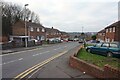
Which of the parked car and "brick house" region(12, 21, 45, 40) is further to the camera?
"brick house" region(12, 21, 45, 40)

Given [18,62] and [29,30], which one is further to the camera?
[29,30]

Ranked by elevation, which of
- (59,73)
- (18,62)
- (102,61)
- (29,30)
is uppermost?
(29,30)

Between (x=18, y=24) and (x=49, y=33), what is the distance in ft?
114

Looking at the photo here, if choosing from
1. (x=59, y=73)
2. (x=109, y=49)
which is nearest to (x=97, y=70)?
(x=59, y=73)

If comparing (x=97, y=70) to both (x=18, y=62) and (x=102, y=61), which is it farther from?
(x=18, y=62)

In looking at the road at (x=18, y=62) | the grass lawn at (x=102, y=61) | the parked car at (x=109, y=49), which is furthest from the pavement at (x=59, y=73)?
the parked car at (x=109, y=49)

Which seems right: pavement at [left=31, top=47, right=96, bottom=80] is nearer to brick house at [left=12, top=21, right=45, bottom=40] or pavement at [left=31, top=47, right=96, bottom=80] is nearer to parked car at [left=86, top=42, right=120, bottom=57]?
parked car at [left=86, top=42, right=120, bottom=57]

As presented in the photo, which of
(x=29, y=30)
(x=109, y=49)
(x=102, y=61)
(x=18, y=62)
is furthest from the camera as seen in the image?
(x=29, y=30)

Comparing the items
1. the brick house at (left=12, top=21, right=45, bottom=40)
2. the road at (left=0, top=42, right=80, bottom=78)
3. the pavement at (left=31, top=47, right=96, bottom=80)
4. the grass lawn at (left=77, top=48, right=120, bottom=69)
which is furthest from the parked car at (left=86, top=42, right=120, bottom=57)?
the brick house at (left=12, top=21, right=45, bottom=40)

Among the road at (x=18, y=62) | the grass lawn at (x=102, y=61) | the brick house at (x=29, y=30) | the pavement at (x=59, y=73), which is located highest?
the brick house at (x=29, y=30)

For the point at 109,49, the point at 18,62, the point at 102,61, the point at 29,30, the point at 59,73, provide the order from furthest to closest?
the point at 29,30 < the point at 109,49 < the point at 18,62 < the point at 102,61 < the point at 59,73

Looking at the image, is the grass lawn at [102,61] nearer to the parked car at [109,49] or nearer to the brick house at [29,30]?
the parked car at [109,49]

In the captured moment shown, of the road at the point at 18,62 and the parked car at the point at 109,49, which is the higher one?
the parked car at the point at 109,49

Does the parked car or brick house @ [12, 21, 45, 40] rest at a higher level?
brick house @ [12, 21, 45, 40]
